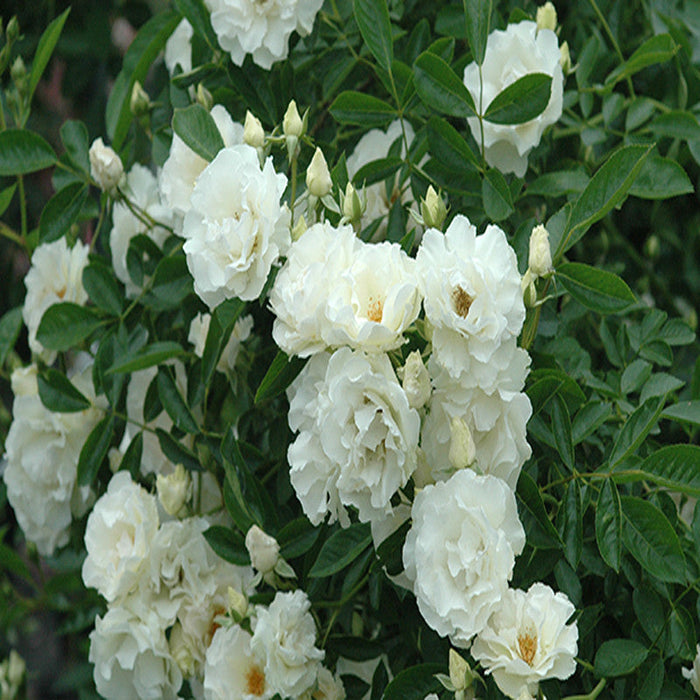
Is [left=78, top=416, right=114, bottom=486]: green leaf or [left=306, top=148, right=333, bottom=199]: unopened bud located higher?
[left=306, top=148, right=333, bottom=199]: unopened bud

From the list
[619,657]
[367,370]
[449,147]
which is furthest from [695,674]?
[449,147]

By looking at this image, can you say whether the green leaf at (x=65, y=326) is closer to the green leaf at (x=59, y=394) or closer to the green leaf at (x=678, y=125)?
the green leaf at (x=59, y=394)

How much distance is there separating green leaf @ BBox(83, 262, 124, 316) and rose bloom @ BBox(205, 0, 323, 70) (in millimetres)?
282

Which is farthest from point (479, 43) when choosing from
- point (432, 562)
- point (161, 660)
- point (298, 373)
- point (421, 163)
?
point (161, 660)

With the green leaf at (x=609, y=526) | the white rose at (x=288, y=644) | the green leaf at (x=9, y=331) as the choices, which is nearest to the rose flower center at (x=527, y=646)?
the green leaf at (x=609, y=526)

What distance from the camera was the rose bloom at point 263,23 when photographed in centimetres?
96

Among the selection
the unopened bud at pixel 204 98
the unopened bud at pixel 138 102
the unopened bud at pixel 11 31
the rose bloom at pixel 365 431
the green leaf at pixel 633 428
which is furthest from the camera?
the unopened bud at pixel 11 31

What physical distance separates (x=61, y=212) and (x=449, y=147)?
461 millimetres

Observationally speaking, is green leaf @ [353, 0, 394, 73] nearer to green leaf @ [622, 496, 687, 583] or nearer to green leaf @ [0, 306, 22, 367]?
green leaf @ [622, 496, 687, 583]

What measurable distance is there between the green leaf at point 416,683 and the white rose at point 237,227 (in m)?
0.34

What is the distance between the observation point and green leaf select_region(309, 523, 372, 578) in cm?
85

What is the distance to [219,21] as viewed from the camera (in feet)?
3.20

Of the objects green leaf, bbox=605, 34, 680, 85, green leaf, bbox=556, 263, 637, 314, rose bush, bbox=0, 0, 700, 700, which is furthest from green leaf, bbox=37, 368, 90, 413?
green leaf, bbox=605, 34, 680, 85

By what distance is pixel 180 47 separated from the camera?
122 centimetres
